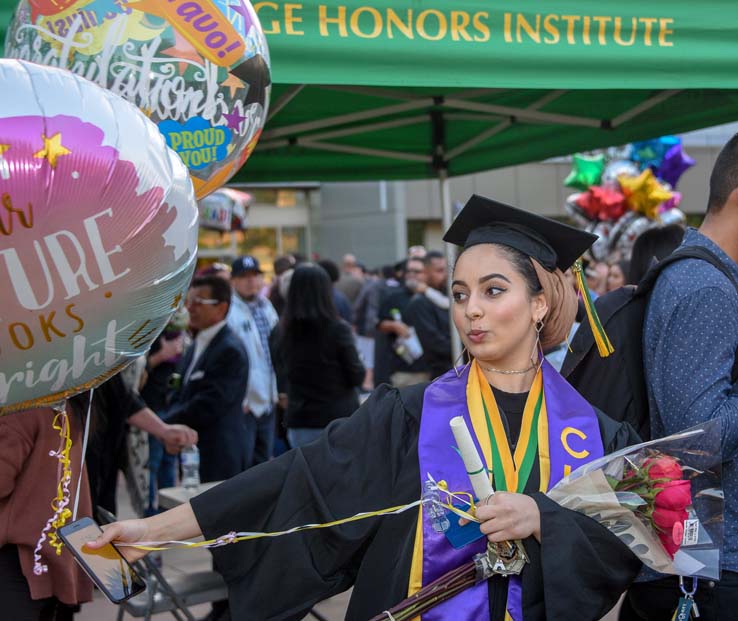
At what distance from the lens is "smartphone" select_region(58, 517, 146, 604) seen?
2.00 meters

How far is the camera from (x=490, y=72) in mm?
3277

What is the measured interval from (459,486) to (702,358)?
77cm

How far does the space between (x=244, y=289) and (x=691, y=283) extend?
16.3ft

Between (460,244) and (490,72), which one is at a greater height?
(490,72)

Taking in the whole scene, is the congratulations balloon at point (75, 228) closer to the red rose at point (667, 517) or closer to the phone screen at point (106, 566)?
the phone screen at point (106, 566)

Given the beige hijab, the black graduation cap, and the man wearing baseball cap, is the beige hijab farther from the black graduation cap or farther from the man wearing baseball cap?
the man wearing baseball cap

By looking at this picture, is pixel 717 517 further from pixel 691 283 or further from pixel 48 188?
pixel 48 188

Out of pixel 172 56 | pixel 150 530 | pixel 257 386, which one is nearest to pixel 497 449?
pixel 150 530

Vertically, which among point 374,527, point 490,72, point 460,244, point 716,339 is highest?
point 490,72

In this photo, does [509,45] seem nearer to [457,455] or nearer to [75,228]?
[457,455]

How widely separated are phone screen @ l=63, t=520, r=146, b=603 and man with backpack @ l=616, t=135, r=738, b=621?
1.42 m

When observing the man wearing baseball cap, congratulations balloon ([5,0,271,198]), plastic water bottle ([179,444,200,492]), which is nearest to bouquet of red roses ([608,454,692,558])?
congratulations balloon ([5,0,271,198])

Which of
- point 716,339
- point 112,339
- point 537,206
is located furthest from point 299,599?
point 537,206

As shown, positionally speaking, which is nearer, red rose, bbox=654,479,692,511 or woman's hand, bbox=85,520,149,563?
woman's hand, bbox=85,520,149,563
